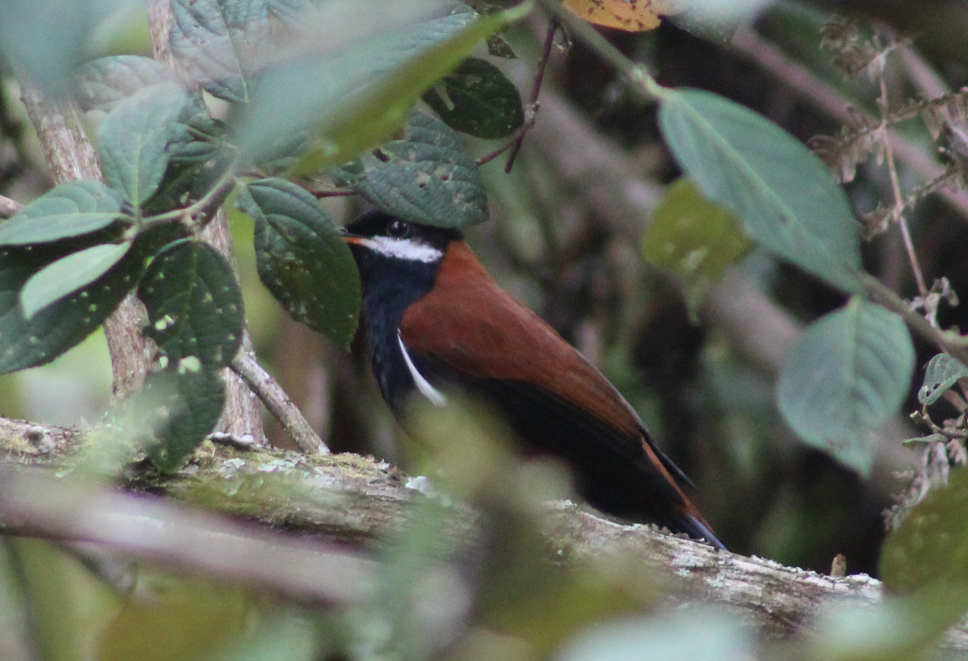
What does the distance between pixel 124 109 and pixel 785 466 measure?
10.9ft

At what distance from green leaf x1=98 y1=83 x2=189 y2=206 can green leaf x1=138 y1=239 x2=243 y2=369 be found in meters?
0.13

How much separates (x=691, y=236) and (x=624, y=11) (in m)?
0.50

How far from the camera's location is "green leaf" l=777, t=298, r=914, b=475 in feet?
2.73

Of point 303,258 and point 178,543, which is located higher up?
point 178,543

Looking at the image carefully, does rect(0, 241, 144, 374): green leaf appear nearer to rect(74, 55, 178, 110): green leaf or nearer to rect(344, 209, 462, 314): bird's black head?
rect(74, 55, 178, 110): green leaf

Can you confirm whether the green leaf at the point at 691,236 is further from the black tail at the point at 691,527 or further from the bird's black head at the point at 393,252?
the bird's black head at the point at 393,252

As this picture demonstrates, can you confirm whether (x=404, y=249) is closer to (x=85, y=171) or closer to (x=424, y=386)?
(x=424, y=386)

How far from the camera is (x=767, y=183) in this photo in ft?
2.61

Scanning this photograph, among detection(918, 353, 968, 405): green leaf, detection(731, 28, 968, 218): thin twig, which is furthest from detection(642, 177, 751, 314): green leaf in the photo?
detection(731, 28, 968, 218): thin twig

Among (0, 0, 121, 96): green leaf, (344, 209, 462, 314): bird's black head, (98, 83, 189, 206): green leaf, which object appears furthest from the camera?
(344, 209, 462, 314): bird's black head

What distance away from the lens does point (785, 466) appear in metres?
4.09

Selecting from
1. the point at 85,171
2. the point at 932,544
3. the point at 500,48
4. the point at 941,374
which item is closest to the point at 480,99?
the point at 500,48

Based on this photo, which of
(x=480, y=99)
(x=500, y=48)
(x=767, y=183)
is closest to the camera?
(x=767, y=183)

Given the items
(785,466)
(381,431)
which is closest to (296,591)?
(381,431)
